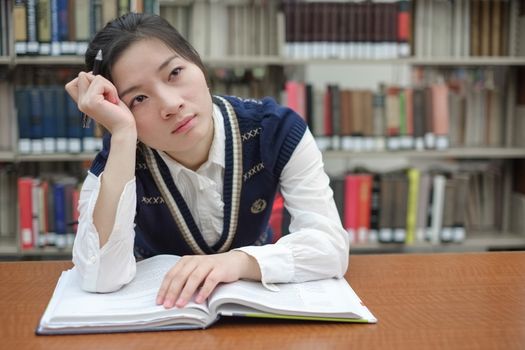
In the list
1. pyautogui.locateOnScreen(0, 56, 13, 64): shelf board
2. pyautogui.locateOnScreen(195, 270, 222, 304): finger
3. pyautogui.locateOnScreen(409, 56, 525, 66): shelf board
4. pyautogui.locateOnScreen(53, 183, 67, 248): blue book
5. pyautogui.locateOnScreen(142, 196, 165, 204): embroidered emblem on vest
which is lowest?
pyautogui.locateOnScreen(53, 183, 67, 248): blue book

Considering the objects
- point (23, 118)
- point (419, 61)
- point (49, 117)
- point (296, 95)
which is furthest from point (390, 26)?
point (23, 118)

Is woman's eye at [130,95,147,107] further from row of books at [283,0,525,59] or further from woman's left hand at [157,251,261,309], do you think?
row of books at [283,0,525,59]

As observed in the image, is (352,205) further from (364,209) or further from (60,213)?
(60,213)

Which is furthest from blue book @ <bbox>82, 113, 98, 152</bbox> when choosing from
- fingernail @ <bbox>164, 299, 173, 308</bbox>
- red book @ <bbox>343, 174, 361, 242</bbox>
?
fingernail @ <bbox>164, 299, 173, 308</bbox>

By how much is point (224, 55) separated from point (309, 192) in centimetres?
188

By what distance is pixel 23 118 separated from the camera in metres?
2.89

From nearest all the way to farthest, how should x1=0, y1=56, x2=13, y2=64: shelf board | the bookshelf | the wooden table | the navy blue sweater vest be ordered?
the wooden table
the navy blue sweater vest
x1=0, y1=56, x2=13, y2=64: shelf board
the bookshelf

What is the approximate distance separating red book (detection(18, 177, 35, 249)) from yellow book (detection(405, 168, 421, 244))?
71.3 inches

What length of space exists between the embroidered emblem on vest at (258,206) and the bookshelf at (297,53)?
5.30ft

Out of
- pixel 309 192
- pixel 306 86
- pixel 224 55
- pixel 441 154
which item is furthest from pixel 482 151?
pixel 309 192

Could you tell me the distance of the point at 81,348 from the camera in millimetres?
795

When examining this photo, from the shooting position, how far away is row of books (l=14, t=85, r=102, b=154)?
9.49ft

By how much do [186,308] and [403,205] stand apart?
2324mm

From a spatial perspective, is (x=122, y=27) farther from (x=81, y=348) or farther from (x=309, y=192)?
(x=81, y=348)
